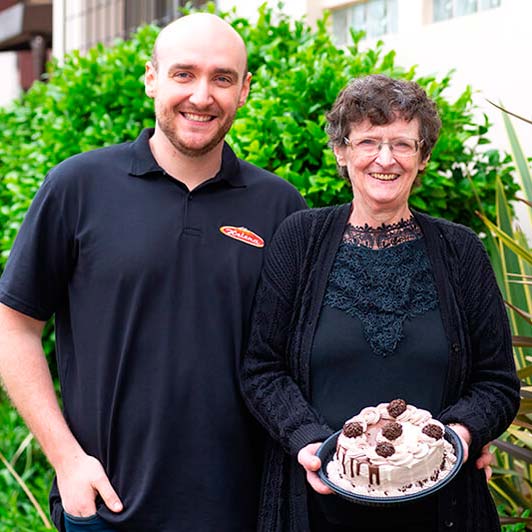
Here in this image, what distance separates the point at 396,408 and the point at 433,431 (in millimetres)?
114

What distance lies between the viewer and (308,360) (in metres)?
3.05

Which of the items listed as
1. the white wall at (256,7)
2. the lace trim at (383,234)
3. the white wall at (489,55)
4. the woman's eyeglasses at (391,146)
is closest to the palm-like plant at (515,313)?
the white wall at (489,55)

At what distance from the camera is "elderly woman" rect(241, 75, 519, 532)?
9.84 feet

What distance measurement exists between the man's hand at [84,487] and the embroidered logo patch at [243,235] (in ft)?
2.60

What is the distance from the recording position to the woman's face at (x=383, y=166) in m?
3.07

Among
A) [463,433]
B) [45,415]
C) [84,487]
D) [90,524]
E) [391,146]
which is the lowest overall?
[90,524]

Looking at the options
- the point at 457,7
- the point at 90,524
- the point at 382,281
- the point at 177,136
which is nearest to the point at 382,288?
the point at 382,281

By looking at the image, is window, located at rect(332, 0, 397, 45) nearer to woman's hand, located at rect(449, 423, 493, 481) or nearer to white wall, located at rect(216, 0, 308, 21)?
white wall, located at rect(216, 0, 308, 21)

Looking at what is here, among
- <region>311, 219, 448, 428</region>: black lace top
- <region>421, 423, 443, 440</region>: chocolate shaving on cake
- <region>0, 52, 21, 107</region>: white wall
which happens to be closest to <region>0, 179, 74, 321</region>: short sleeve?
<region>311, 219, 448, 428</region>: black lace top

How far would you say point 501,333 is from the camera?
10.2 ft

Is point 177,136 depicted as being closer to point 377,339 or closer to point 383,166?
point 383,166

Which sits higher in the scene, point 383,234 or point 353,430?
point 383,234

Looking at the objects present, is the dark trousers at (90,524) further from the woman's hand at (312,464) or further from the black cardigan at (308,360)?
the woman's hand at (312,464)

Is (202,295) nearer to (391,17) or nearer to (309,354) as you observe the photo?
(309,354)
